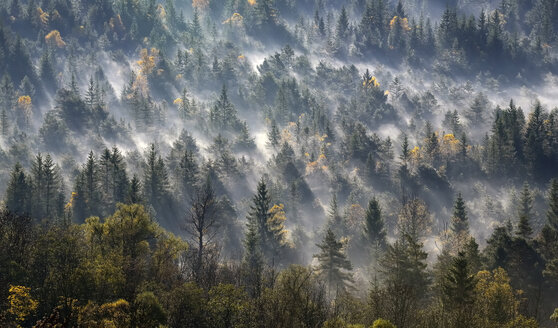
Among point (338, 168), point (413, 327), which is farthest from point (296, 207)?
point (413, 327)

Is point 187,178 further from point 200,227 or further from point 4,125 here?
point 4,125

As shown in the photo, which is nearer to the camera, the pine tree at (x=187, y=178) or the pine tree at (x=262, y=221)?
the pine tree at (x=262, y=221)

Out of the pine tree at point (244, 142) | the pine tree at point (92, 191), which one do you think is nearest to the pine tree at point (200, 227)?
the pine tree at point (92, 191)

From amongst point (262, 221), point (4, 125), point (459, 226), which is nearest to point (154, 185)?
point (262, 221)

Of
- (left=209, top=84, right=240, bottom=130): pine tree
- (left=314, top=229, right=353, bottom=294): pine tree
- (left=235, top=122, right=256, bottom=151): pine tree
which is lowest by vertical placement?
(left=314, top=229, right=353, bottom=294): pine tree

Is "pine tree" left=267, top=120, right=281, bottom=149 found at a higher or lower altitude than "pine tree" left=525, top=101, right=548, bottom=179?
higher

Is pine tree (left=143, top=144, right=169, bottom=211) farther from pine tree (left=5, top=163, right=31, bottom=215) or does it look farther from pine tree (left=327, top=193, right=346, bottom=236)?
pine tree (left=327, top=193, right=346, bottom=236)

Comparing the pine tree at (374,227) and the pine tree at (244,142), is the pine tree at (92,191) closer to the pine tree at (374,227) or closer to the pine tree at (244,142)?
the pine tree at (374,227)

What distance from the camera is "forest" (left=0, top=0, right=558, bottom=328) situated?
36.3 metres

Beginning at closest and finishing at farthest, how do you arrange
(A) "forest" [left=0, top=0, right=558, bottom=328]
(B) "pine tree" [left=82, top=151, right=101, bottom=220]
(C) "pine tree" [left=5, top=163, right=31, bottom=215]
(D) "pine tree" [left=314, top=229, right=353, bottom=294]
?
(A) "forest" [left=0, top=0, right=558, bottom=328] < (D) "pine tree" [left=314, top=229, right=353, bottom=294] < (C) "pine tree" [left=5, top=163, right=31, bottom=215] < (B) "pine tree" [left=82, top=151, right=101, bottom=220]

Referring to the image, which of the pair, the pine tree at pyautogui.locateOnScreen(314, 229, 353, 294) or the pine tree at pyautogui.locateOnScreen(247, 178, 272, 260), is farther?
the pine tree at pyautogui.locateOnScreen(247, 178, 272, 260)

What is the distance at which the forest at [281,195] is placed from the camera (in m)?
36.3

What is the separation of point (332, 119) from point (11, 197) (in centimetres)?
11679

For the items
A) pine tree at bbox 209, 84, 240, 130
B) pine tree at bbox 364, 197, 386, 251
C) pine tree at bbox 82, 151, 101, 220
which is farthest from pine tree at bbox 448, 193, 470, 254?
pine tree at bbox 209, 84, 240, 130
